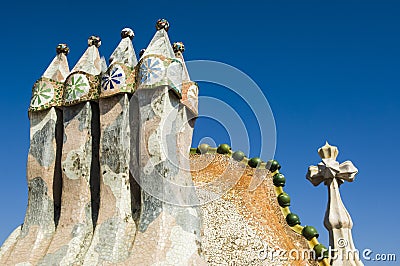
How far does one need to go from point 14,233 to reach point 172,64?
537cm

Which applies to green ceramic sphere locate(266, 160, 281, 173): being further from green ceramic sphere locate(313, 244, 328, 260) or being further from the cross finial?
the cross finial

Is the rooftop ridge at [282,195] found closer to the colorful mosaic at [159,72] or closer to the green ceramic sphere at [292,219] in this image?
the green ceramic sphere at [292,219]

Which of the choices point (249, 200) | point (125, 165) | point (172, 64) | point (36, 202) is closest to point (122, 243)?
point (125, 165)

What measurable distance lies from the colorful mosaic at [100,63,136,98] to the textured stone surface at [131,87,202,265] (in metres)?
0.34

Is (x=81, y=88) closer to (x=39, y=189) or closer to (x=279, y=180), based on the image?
(x=39, y=189)

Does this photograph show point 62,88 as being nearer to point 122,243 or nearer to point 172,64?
point 172,64

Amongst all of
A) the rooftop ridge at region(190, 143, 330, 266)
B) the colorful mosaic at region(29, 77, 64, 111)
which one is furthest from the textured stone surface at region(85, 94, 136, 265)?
the rooftop ridge at region(190, 143, 330, 266)

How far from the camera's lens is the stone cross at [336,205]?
845cm

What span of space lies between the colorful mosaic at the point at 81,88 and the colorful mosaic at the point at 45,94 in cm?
38

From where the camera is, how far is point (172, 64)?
→ 10680 mm

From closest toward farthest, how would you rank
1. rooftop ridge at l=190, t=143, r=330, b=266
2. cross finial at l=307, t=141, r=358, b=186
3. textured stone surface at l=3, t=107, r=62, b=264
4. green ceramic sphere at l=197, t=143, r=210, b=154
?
cross finial at l=307, t=141, r=358, b=186 < textured stone surface at l=3, t=107, r=62, b=264 < rooftop ridge at l=190, t=143, r=330, b=266 < green ceramic sphere at l=197, t=143, r=210, b=154

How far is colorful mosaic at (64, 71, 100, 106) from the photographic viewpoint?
11477 millimetres

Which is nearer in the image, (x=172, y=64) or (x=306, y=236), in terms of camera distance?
(x=172, y=64)

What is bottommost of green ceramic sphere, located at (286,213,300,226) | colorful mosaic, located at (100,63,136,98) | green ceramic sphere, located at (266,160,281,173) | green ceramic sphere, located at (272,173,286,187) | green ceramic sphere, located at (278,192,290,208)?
green ceramic sphere, located at (286,213,300,226)
